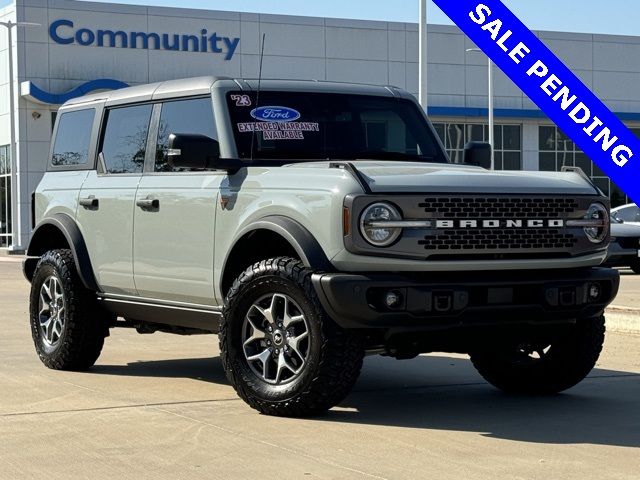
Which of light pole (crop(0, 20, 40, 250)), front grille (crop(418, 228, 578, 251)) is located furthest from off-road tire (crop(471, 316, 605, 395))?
light pole (crop(0, 20, 40, 250))

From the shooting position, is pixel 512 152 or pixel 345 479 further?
pixel 512 152

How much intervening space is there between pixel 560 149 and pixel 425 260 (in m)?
50.8

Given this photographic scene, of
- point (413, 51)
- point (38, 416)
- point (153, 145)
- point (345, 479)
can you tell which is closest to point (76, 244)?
point (153, 145)

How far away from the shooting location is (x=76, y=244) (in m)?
9.34

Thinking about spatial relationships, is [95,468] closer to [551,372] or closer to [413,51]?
[551,372]

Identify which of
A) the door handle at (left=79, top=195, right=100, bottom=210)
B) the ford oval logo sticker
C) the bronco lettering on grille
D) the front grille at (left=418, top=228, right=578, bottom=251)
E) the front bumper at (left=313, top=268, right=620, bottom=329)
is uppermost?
the ford oval logo sticker

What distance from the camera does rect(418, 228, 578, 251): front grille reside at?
711 centimetres

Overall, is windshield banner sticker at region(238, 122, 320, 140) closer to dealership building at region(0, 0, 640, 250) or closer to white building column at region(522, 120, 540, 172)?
dealership building at region(0, 0, 640, 250)

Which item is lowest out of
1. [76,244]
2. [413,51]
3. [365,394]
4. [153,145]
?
[365,394]

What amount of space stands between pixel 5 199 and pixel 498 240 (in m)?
45.3

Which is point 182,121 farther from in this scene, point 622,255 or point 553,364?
point 622,255

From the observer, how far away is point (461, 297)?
278 inches

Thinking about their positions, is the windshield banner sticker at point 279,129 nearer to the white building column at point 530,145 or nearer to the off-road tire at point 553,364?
the off-road tire at point 553,364

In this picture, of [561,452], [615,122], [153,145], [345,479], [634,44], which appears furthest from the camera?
[634,44]
